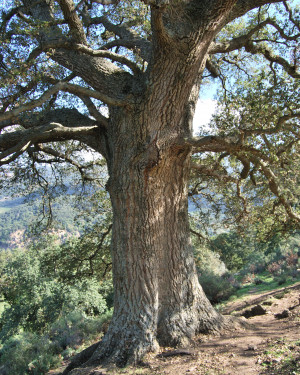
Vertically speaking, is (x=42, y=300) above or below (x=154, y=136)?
below

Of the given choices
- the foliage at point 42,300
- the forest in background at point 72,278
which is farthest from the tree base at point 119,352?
the foliage at point 42,300

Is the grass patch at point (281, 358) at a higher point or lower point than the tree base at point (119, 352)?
lower

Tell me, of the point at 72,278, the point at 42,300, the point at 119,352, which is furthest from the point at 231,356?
Result: the point at 42,300

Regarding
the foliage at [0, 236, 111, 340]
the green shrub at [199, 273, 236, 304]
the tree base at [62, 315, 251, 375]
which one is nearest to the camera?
the tree base at [62, 315, 251, 375]

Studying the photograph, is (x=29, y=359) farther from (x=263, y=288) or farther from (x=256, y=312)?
(x=263, y=288)

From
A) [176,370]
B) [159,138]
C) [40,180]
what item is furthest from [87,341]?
[159,138]

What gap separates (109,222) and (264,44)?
6.12 metres

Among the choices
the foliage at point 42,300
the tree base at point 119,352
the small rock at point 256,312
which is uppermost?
the foliage at point 42,300

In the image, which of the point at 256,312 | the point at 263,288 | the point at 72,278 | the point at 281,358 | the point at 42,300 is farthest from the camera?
the point at 42,300

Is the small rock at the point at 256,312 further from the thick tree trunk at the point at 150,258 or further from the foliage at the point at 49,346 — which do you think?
the foliage at the point at 49,346

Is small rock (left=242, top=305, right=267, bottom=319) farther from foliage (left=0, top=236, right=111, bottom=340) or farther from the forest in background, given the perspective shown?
foliage (left=0, top=236, right=111, bottom=340)

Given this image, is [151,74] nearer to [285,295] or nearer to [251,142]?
[251,142]

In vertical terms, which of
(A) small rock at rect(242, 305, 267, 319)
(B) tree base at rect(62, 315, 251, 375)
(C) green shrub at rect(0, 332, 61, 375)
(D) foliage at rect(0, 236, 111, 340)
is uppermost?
(D) foliage at rect(0, 236, 111, 340)

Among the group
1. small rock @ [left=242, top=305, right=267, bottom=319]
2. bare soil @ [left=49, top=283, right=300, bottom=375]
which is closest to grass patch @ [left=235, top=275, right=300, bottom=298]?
small rock @ [left=242, top=305, right=267, bottom=319]
